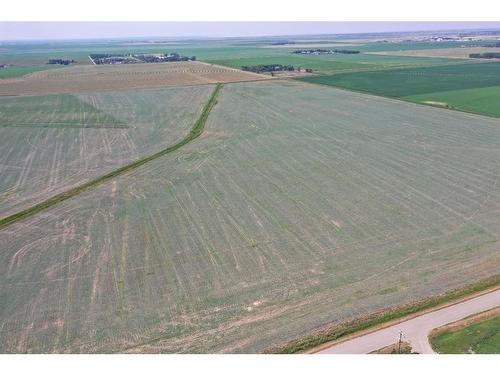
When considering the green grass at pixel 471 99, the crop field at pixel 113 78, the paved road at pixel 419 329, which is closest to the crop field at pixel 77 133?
the crop field at pixel 113 78

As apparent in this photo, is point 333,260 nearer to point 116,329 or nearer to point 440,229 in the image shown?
point 440,229

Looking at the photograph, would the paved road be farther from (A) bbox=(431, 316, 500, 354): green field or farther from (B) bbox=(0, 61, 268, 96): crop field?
(B) bbox=(0, 61, 268, 96): crop field

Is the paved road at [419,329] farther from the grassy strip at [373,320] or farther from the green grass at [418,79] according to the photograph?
the green grass at [418,79]

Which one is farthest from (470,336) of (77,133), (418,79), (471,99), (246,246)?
(418,79)

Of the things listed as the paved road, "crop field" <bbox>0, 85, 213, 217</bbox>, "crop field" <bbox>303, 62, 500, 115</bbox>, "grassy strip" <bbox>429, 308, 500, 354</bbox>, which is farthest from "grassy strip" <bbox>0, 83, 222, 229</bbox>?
"crop field" <bbox>303, 62, 500, 115</bbox>

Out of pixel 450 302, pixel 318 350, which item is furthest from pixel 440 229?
pixel 318 350

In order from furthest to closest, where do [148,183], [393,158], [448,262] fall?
[393,158], [148,183], [448,262]

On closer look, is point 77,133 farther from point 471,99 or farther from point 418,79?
point 418,79
